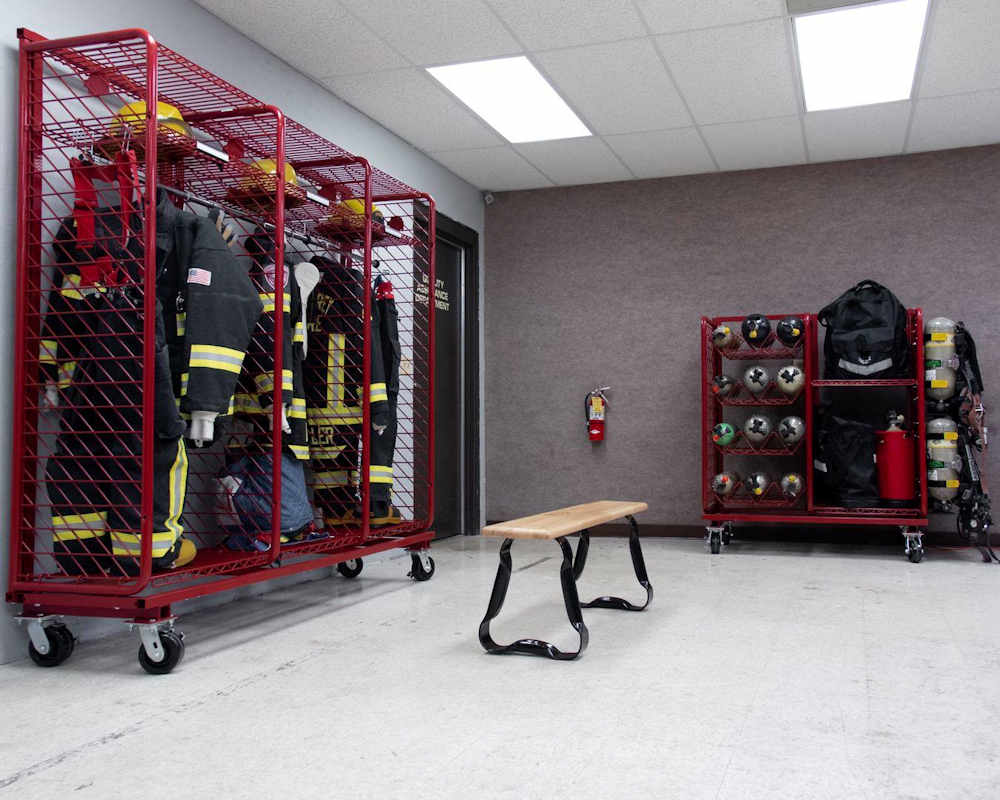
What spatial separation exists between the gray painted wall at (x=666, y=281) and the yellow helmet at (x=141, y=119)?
4320 millimetres

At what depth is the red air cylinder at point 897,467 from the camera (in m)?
5.75

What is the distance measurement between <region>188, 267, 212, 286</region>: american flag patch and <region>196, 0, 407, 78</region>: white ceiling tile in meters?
1.58

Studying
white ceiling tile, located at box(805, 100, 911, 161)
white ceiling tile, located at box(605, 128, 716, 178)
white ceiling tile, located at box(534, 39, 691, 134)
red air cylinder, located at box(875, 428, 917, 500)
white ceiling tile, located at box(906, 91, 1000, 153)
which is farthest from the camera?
white ceiling tile, located at box(605, 128, 716, 178)

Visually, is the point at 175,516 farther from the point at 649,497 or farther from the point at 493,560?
the point at 649,497

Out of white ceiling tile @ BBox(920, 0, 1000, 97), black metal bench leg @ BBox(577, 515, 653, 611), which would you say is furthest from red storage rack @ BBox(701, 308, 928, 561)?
black metal bench leg @ BBox(577, 515, 653, 611)

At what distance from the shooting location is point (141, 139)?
3158 mm

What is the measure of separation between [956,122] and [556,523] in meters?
4.25

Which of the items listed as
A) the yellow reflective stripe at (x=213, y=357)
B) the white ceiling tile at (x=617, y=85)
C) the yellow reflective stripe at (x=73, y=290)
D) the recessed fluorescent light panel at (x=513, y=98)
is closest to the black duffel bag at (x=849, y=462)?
the white ceiling tile at (x=617, y=85)

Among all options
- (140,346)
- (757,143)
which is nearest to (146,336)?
(140,346)

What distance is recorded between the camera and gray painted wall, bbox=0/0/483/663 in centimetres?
312

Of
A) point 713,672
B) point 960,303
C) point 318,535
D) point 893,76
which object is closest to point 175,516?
point 318,535

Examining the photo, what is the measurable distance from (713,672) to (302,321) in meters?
2.25

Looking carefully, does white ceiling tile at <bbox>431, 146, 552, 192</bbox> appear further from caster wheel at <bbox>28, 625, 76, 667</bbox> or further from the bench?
caster wheel at <bbox>28, 625, 76, 667</bbox>

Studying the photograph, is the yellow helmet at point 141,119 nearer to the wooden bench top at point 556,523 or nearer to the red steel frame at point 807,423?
the wooden bench top at point 556,523
